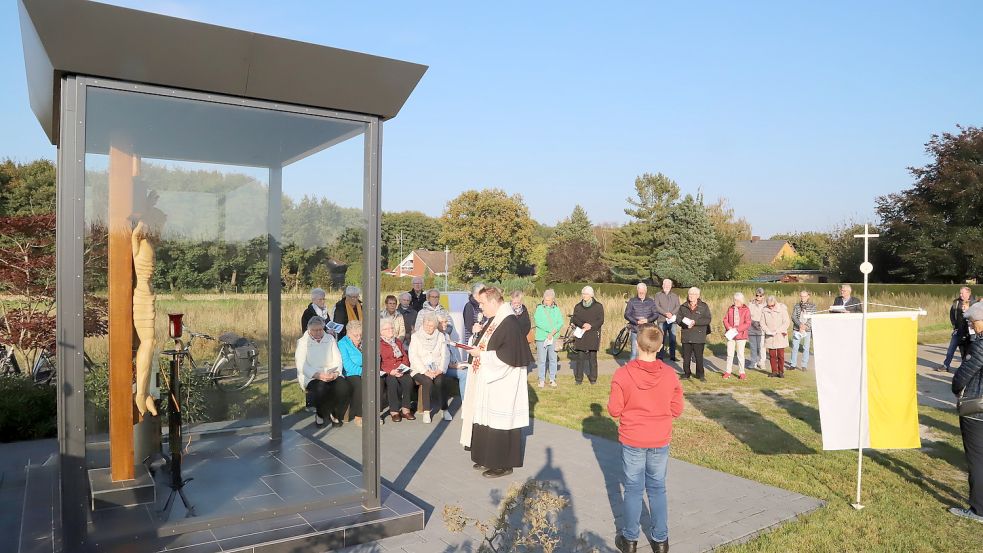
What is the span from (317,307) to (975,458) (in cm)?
564

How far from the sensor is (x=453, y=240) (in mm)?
62812

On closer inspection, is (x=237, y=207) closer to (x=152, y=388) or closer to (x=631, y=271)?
(x=152, y=388)

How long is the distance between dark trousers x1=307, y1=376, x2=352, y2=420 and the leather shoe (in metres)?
2.52


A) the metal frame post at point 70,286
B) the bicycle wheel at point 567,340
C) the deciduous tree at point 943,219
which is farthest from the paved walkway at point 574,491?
the deciduous tree at point 943,219

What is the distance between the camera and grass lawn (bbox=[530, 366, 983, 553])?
5332mm

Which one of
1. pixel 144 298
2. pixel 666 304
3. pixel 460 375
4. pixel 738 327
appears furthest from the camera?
pixel 666 304

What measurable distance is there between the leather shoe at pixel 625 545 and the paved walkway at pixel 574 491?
0.06 meters

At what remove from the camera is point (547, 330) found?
12.2 m

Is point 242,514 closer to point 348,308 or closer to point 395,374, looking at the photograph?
point 348,308

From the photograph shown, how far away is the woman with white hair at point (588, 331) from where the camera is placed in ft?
41.8

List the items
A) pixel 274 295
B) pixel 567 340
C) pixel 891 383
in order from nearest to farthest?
pixel 891 383 < pixel 274 295 < pixel 567 340

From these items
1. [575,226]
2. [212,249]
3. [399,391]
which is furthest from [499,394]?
[575,226]

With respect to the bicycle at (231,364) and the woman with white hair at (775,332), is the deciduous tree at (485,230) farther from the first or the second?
the bicycle at (231,364)

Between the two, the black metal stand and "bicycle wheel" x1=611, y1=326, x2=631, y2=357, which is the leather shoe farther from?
"bicycle wheel" x1=611, y1=326, x2=631, y2=357
